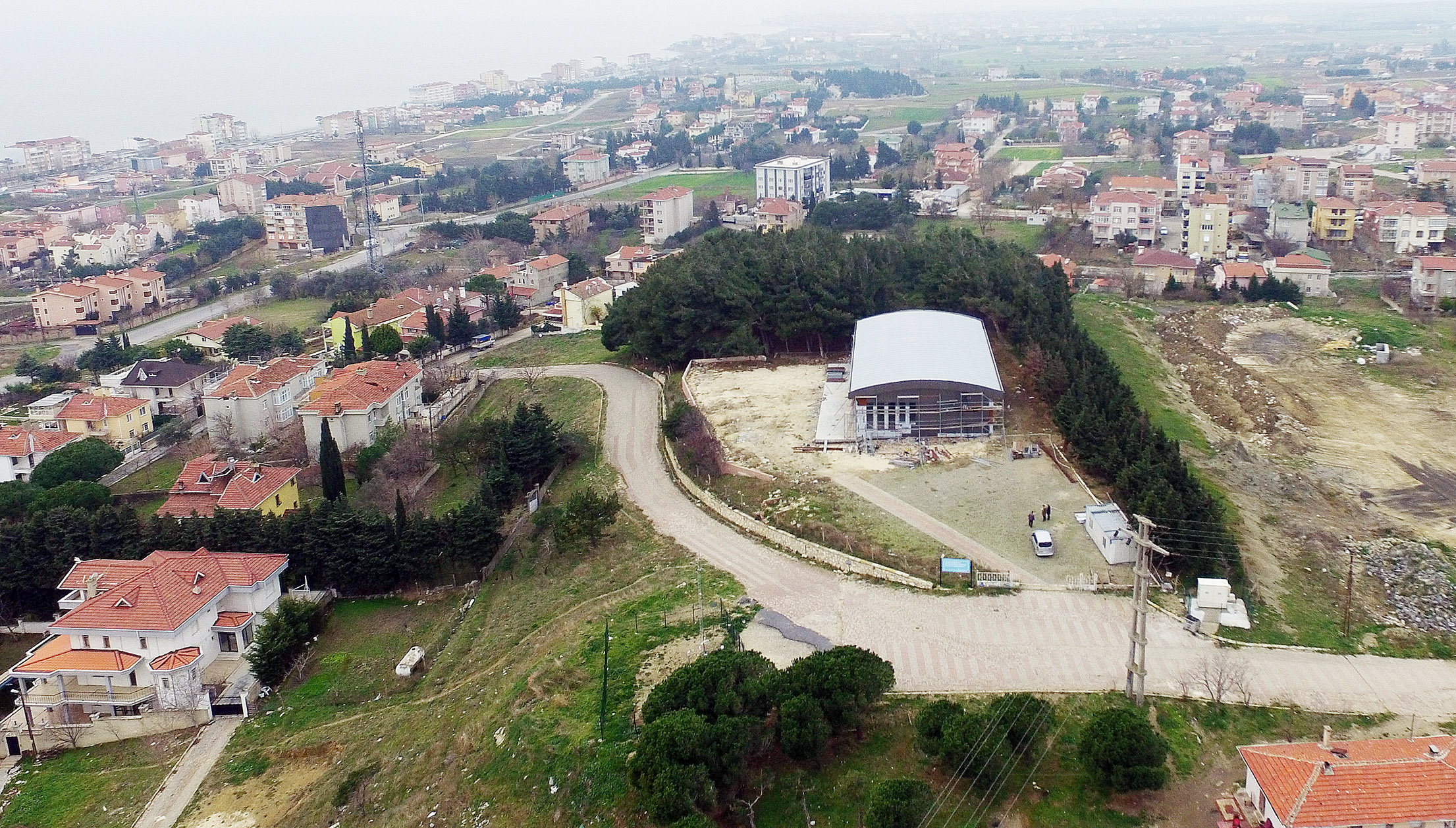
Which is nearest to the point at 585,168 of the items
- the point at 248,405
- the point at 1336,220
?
the point at 1336,220

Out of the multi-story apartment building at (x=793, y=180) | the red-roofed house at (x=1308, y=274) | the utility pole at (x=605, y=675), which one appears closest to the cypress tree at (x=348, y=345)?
the utility pole at (x=605, y=675)

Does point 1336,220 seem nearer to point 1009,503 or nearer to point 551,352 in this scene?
point 551,352

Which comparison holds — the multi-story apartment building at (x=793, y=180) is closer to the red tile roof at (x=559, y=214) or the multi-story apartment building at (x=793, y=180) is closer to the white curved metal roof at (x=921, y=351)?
the red tile roof at (x=559, y=214)

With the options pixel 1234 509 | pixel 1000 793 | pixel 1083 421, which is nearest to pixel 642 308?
pixel 1083 421

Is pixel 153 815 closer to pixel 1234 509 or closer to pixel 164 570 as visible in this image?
pixel 164 570

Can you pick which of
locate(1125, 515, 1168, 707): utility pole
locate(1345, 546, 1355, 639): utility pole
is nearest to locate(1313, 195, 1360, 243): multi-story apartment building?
locate(1345, 546, 1355, 639): utility pole

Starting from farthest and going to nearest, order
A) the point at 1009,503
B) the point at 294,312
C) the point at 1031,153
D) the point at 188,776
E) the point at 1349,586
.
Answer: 1. the point at 1031,153
2. the point at 294,312
3. the point at 1009,503
4. the point at 1349,586
5. the point at 188,776

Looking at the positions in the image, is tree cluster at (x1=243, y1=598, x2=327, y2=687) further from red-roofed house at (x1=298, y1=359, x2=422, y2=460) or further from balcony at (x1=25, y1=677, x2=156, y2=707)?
red-roofed house at (x1=298, y1=359, x2=422, y2=460)
